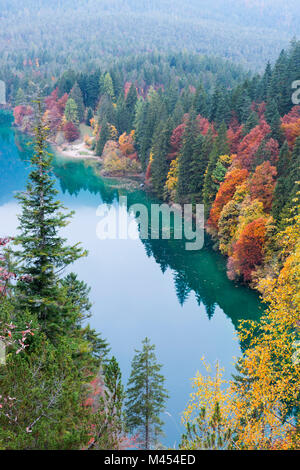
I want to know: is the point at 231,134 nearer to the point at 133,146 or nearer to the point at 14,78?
the point at 133,146

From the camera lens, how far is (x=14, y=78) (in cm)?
16662

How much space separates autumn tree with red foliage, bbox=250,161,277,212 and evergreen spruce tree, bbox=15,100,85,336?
32309mm

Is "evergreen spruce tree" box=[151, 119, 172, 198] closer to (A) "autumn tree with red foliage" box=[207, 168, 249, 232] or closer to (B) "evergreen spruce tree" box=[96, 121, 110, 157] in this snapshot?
(A) "autumn tree with red foliage" box=[207, 168, 249, 232]

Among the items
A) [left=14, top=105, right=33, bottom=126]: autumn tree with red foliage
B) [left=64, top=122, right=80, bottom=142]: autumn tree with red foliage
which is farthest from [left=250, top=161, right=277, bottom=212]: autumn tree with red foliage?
[left=14, top=105, right=33, bottom=126]: autumn tree with red foliage

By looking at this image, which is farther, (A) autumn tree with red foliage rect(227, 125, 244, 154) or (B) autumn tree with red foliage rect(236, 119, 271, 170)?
(A) autumn tree with red foliage rect(227, 125, 244, 154)

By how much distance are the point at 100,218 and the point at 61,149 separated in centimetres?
4949

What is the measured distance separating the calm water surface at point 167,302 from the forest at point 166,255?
1.55m

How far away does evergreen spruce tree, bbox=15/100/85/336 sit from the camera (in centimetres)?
1927

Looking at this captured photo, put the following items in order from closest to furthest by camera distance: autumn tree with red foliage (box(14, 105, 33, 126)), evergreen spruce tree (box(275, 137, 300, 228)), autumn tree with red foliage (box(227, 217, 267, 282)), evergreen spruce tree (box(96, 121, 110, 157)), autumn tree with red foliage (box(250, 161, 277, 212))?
evergreen spruce tree (box(275, 137, 300, 228)) → autumn tree with red foliage (box(227, 217, 267, 282)) → autumn tree with red foliage (box(250, 161, 277, 212)) → evergreen spruce tree (box(96, 121, 110, 157)) → autumn tree with red foliage (box(14, 105, 33, 126))

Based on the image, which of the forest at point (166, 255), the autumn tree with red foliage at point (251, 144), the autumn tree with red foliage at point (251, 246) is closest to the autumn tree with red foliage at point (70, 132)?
the forest at point (166, 255)

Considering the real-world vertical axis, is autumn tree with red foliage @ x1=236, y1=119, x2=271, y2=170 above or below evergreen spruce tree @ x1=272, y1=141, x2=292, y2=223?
above

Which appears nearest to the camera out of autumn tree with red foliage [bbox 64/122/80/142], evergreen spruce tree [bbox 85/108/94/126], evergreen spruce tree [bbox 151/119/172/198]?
evergreen spruce tree [bbox 151/119/172/198]

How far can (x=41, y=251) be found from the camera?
63.5 feet
